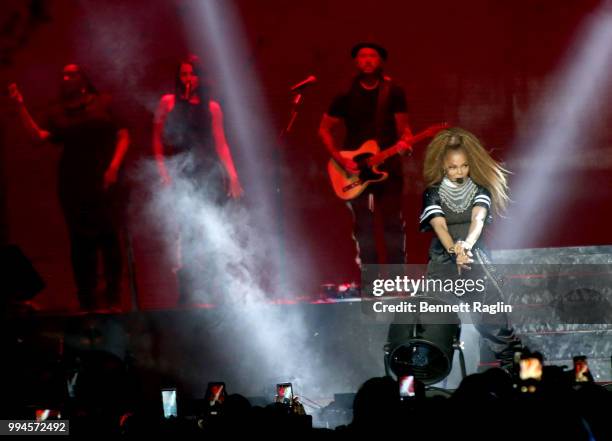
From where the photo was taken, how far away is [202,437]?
3.12 meters

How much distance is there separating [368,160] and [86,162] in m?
2.90

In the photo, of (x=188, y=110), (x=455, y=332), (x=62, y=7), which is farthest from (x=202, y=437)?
A: (x=62, y=7)

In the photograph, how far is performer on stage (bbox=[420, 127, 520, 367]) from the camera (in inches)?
230

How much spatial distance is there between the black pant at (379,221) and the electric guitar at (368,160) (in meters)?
0.08

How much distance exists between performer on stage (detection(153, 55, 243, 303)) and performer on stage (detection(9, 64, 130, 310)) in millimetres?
482

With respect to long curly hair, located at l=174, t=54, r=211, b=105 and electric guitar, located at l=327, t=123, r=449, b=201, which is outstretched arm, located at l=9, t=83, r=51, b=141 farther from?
electric guitar, located at l=327, t=123, r=449, b=201

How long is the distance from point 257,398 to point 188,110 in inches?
119

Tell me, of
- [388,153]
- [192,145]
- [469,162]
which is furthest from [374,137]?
[192,145]

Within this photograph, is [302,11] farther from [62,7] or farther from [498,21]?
[62,7]

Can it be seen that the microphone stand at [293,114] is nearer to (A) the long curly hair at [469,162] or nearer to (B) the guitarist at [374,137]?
(B) the guitarist at [374,137]

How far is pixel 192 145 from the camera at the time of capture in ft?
24.2

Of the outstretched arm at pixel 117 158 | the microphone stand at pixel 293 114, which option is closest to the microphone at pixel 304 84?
the microphone stand at pixel 293 114

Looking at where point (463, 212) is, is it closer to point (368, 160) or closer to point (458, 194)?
point (458, 194)

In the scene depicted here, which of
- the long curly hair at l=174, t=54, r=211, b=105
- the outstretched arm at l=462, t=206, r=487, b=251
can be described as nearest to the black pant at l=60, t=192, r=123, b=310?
the long curly hair at l=174, t=54, r=211, b=105
